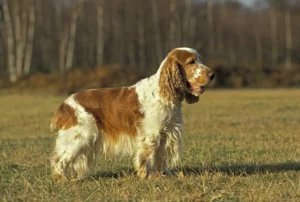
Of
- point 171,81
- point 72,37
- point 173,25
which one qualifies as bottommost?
point 72,37

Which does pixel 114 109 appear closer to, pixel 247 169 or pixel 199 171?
pixel 199 171

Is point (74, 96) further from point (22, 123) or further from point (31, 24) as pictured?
point (31, 24)

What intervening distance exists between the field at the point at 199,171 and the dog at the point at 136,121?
26 cm

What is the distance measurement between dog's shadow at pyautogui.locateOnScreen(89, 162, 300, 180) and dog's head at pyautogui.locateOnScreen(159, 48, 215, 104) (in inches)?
41.7

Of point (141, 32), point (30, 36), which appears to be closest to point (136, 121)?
point (30, 36)

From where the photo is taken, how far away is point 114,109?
22.2ft

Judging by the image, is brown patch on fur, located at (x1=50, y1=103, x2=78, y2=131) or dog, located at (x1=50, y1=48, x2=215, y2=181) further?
brown patch on fur, located at (x1=50, y1=103, x2=78, y2=131)

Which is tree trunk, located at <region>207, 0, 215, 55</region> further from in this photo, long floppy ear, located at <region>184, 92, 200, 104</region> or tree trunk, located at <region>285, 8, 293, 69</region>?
long floppy ear, located at <region>184, 92, 200, 104</region>

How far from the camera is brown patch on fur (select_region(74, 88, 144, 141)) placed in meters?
6.71

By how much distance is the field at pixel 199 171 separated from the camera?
5688 mm

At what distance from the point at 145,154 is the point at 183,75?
3.51ft

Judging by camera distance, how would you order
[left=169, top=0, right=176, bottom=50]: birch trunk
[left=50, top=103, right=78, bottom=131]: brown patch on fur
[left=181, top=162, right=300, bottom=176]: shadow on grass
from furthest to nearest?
[left=169, top=0, right=176, bottom=50]: birch trunk < [left=181, top=162, right=300, bottom=176]: shadow on grass < [left=50, top=103, right=78, bottom=131]: brown patch on fur

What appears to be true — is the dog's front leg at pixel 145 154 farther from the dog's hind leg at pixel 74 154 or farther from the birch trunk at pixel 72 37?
the birch trunk at pixel 72 37

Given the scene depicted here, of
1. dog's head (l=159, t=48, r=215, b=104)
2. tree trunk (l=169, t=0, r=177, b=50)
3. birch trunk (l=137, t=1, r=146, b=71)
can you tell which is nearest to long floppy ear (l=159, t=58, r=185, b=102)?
dog's head (l=159, t=48, r=215, b=104)
